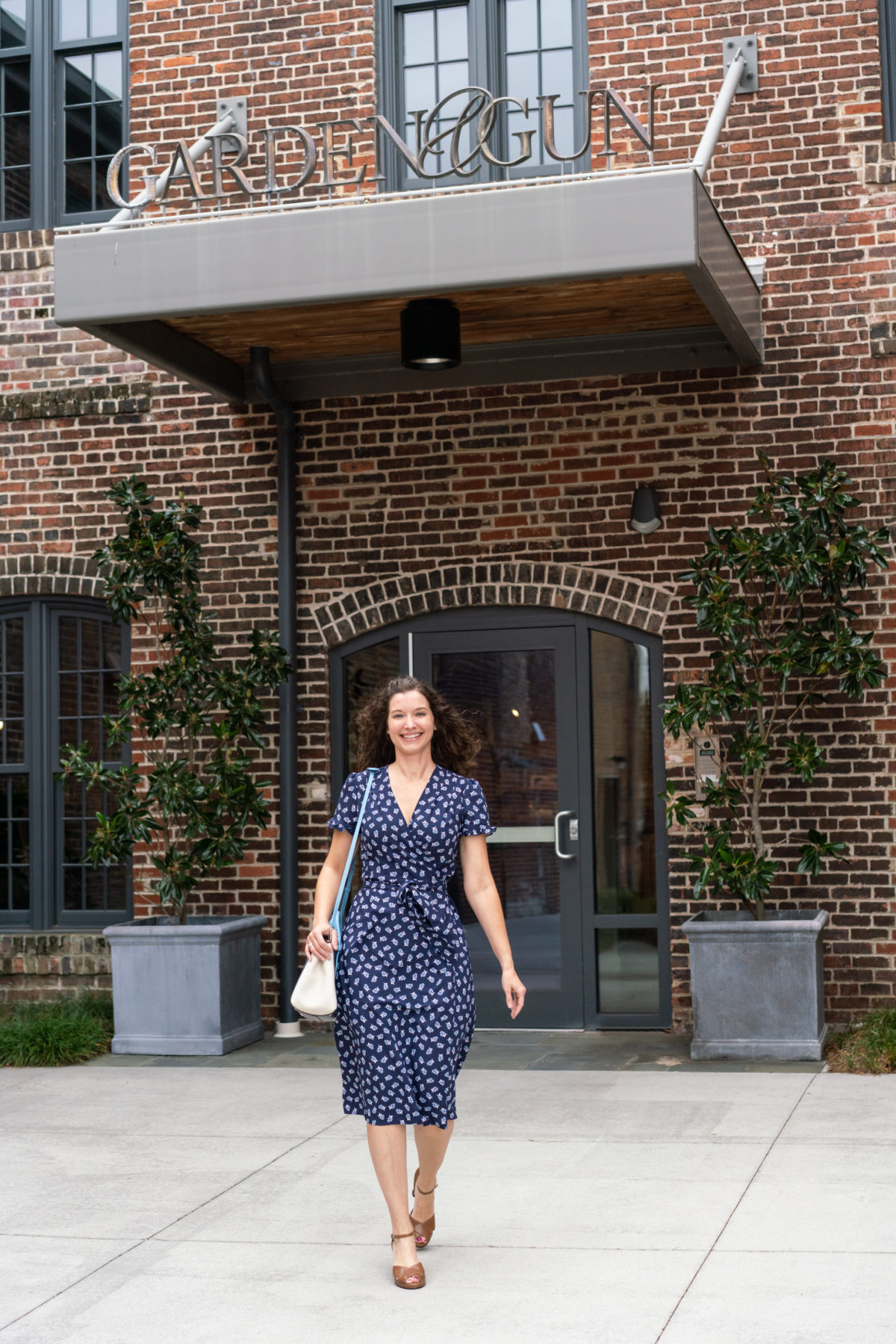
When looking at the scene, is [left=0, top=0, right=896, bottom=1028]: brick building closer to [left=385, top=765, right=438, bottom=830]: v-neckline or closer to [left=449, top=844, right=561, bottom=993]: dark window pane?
[left=449, top=844, right=561, bottom=993]: dark window pane

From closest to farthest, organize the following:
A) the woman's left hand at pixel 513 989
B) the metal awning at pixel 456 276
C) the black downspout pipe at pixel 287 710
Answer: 1. the woman's left hand at pixel 513 989
2. the metal awning at pixel 456 276
3. the black downspout pipe at pixel 287 710

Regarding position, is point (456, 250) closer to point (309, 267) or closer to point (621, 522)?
point (309, 267)

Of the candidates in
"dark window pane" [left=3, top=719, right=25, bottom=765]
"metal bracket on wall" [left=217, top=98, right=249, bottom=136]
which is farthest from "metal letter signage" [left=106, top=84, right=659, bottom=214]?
"dark window pane" [left=3, top=719, right=25, bottom=765]

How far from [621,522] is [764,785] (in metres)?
1.63

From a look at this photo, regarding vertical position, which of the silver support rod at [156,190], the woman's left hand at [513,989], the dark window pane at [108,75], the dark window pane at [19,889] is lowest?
the dark window pane at [19,889]

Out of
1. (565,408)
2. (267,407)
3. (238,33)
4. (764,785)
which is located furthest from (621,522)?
(238,33)

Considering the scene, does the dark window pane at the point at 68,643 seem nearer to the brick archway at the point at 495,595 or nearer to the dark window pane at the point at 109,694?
the dark window pane at the point at 109,694

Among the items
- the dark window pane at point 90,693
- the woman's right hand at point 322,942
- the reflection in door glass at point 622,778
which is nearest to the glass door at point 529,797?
the reflection in door glass at point 622,778

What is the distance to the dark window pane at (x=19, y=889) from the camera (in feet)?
32.3

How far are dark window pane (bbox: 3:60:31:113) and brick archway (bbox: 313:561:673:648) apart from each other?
12.8ft

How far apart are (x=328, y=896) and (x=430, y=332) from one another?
12.8 feet

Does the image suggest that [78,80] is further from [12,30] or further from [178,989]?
[178,989]

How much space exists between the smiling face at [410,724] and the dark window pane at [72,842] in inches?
209

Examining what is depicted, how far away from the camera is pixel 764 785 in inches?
337
